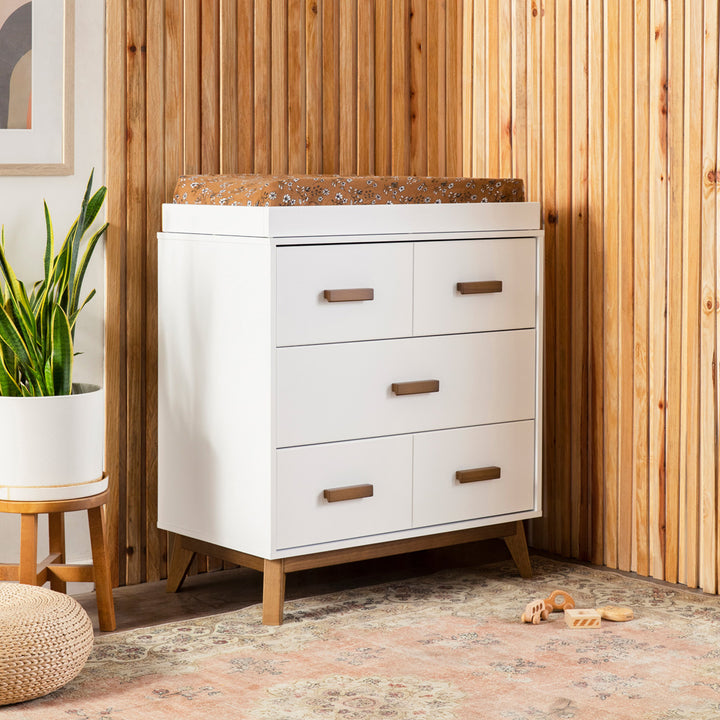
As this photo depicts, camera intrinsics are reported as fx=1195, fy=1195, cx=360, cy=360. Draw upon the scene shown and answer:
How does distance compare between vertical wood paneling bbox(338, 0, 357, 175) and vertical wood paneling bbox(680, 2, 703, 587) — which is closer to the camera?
vertical wood paneling bbox(680, 2, 703, 587)

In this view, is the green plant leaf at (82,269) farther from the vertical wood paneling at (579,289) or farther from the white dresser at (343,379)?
the vertical wood paneling at (579,289)

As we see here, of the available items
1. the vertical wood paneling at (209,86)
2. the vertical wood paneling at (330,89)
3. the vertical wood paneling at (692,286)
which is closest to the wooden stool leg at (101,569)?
the vertical wood paneling at (209,86)

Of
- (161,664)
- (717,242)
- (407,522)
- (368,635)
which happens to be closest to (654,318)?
(717,242)

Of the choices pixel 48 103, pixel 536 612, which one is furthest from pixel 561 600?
pixel 48 103

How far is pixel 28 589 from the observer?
2465 mm

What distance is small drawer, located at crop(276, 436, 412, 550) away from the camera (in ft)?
9.18

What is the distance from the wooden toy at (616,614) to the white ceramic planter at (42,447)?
4.11 ft

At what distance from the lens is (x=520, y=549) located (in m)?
3.23

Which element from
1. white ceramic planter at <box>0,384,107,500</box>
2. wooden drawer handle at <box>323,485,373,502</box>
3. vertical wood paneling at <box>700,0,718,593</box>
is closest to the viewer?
white ceramic planter at <box>0,384,107,500</box>

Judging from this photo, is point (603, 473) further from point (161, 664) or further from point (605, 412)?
point (161, 664)

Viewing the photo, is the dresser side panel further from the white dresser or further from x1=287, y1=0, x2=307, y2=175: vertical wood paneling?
x1=287, y1=0, x2=307, y2=175: vertical wood paneling

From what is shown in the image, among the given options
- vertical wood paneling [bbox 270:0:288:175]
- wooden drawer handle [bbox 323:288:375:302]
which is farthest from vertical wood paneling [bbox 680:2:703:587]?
vertical wood paneling [bbox 270:0:288:175]

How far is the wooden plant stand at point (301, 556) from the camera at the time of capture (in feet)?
9.20

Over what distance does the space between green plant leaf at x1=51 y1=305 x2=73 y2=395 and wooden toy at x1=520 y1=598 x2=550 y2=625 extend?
3.87 ft
